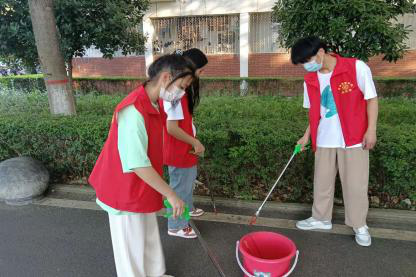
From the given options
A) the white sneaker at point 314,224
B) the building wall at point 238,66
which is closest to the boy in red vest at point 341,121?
the white sneaker at point 314,224

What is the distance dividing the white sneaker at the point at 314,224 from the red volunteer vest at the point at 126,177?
1807 mm

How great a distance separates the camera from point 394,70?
12.6 metres

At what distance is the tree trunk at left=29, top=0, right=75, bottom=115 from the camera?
4.69 meters

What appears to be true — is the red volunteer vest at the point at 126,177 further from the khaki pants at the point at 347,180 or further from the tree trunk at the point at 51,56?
the tree trunk at the point at 51,56

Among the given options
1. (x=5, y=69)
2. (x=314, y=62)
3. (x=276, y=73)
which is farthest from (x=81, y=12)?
(x=5, y=69)

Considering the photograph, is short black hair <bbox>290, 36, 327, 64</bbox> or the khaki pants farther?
the khaki pants

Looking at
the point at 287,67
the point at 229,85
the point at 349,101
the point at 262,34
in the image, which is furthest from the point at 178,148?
the point at 262,34

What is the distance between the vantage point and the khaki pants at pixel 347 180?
3.01m

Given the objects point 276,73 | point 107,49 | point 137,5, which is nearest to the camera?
point 107,49

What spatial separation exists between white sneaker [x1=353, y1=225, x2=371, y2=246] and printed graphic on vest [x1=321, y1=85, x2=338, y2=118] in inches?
42.5

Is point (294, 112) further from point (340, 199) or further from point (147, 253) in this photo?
point (147, 253)

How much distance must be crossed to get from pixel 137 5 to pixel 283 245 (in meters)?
5.87

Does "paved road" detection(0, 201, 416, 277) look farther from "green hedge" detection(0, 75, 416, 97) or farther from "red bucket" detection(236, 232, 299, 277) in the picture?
"green hedge" detection(0, 75, 416, 97)

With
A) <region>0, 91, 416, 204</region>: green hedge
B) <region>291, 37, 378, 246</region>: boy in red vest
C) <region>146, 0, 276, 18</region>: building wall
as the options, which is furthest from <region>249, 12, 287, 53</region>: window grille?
<region>291, 37, 378, 246</region>: boy in red vest
